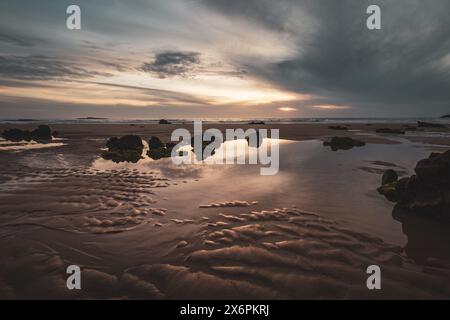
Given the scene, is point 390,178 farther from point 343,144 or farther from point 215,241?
point 343,144

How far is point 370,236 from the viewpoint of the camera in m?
5.32

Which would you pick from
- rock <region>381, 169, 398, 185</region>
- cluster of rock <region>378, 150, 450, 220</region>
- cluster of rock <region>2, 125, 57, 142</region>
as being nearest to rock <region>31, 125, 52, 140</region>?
cluster of rock <region>2, 125, 57, 142</region>

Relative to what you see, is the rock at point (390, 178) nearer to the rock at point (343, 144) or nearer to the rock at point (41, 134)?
the rock at point (343, 144)

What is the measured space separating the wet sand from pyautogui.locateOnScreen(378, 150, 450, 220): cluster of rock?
388 mm

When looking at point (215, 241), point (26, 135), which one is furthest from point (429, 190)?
point (26, 135)

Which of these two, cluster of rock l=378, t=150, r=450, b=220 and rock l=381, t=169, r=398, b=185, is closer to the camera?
cluster of rock l=378, t=150, r=450, b=220

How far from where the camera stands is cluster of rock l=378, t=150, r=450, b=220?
20.4 ft

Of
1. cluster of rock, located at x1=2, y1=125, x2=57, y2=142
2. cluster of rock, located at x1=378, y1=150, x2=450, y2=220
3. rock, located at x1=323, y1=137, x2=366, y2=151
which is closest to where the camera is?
cluster of rock, located at x1=378, y1=150, x2=450, y2=220

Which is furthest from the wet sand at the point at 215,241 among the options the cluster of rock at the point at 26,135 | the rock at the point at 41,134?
the rock at the point at 41,134

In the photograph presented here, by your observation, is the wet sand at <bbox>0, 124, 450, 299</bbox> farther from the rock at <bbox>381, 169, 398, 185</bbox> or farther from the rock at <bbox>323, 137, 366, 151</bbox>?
the rock at <bbox>323, 137, 366, 151</bbox>
